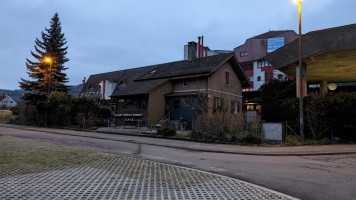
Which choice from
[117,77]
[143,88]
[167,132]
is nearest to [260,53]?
[117,77]

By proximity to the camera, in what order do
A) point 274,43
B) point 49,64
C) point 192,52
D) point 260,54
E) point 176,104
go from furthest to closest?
point 260,54 → point 274,43 → point 49,64 → point 192,52 → point 176,104

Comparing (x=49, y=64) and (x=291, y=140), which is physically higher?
(x=49, y=64)

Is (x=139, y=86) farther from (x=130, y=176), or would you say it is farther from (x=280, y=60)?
(x=130, y=176)

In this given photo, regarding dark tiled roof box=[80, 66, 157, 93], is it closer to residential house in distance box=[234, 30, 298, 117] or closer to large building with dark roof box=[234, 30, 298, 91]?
residential house in distance box=[234, 30, 298, 117]

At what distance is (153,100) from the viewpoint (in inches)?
1024

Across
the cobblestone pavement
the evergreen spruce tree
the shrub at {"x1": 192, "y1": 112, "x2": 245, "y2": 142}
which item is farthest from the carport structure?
the evergreen spruce tree

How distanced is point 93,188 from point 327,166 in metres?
7.25

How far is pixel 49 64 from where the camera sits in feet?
125

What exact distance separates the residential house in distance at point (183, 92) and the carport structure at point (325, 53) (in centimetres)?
650

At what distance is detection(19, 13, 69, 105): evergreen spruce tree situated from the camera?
121 ft

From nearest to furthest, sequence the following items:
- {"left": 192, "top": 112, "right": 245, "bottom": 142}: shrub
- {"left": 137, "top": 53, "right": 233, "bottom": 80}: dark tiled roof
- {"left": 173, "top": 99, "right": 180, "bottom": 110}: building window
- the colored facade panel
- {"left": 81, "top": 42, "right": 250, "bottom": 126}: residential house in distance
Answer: {"left": 192, "top": 112, "right": 245, "bottom": 142}: shrub → {"left": 81, "top": 42, "right": 250, "bottom": 126}: residential house in distance → {"left": 137, "top": 53, "right": 233, "bottom": 80}: dark tiled roof → {"left": 173, "top": 99, "right": 180, "bottom": 110}: building window → the colored facade panel

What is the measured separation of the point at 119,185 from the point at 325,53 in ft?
58.1

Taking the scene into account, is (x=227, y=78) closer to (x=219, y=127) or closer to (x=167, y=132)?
(x=167, y=132)

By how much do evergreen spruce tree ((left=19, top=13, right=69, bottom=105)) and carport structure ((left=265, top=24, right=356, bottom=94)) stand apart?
1209 inches
